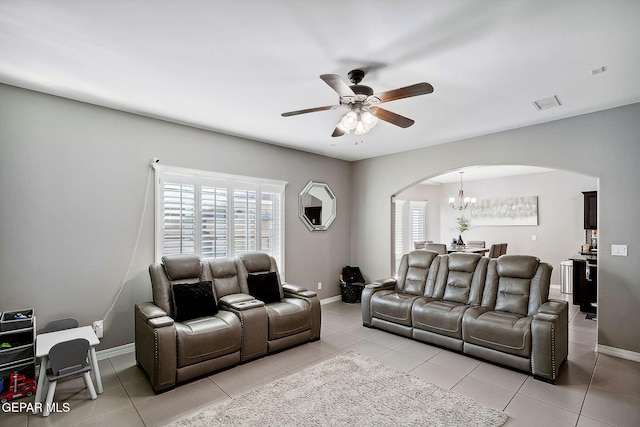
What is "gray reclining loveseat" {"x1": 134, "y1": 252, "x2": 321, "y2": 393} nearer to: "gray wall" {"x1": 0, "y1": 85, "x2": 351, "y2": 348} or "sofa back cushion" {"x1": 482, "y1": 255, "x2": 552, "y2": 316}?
"gray wall" {"x1": 0, "y1": 85, "x2": 351, "y2": 348}

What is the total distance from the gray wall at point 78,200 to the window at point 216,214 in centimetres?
16

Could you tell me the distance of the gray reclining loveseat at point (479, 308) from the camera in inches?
126

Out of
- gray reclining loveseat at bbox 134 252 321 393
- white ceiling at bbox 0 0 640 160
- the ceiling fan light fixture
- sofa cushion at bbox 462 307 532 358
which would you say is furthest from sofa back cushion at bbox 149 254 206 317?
sofa cushion at bbox 462 307 532 358

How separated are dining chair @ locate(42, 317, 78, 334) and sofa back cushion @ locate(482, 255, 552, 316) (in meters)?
4.63

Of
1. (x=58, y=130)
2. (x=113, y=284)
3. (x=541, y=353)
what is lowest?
(x=541, y=353)

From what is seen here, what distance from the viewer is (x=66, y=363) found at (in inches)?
104

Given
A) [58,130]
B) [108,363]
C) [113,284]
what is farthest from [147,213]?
[108,363]

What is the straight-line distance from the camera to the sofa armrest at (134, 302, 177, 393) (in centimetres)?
286

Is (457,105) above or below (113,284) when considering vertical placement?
above

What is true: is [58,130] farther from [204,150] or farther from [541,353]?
[541,353]

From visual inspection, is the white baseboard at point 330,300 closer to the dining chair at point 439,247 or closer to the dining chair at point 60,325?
the dining chair at point 439,247

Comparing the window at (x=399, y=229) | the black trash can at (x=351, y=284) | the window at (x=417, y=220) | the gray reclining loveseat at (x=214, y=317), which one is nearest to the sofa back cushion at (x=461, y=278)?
the gray reclining loveseat at (x=214, y=317)

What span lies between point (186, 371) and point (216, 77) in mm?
2753

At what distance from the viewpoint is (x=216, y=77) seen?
2932mm
